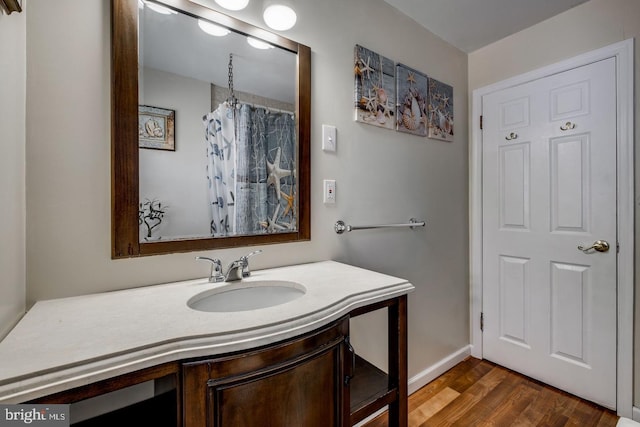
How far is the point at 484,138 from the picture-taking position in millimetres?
2148

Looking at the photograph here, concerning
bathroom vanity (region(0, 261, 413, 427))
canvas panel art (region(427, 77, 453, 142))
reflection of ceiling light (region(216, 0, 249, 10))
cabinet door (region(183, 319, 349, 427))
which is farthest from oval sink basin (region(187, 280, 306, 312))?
canvas panel art (region(427, 77, 453, 142))

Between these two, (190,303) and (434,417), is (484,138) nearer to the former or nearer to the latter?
(434,417)

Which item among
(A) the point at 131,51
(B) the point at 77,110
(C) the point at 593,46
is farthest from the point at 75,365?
(C) the point at 593,46

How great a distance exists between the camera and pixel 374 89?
160 cm

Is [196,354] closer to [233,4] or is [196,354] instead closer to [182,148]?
[182,148]

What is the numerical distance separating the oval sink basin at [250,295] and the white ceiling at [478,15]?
1721mm

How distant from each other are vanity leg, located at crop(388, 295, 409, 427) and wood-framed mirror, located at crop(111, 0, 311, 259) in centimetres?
52

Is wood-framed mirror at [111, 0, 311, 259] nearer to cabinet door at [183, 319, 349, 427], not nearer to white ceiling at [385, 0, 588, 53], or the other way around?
cabinet door at [183, 319, 349, 427]

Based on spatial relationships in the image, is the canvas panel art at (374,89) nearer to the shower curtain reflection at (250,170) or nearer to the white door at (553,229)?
the shower curtain reflection at (250,170)

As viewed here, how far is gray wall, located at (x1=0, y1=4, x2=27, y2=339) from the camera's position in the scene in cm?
66

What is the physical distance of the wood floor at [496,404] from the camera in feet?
5.12

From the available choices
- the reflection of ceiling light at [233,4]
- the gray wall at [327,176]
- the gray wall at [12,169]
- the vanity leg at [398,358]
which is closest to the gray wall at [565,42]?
the gray wall at [327,176]

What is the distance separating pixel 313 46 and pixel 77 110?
997mm

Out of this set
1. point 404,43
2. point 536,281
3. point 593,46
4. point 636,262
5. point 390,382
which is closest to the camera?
point 390,382
